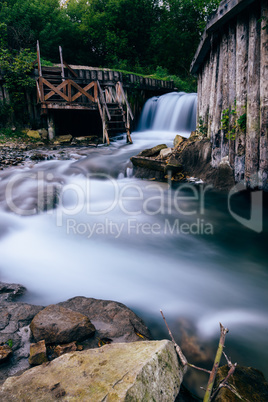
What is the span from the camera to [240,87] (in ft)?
15.5

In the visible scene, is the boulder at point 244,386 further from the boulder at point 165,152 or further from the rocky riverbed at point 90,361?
the boulder at point 165,152

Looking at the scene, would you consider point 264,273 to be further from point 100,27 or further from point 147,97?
point 100,27

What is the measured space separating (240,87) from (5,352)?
503 cm

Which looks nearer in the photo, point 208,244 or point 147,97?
point 208,244

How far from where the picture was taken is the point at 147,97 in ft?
50.0

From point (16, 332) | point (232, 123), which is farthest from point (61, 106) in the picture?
point (16, 332)

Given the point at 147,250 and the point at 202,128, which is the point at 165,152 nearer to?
the point at 202,128

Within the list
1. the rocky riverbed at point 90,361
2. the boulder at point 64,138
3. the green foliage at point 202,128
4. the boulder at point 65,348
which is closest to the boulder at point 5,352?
the rocky riverbed at point 90,361

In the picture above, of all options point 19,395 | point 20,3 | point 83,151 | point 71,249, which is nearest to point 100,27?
point 20,3

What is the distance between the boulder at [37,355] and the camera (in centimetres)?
180

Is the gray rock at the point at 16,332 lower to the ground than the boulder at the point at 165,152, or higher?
lower

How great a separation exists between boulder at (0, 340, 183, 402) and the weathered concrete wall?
12.4 ft

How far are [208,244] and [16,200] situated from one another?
3.67 m

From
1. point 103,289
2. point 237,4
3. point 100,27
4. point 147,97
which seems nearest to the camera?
point 103,289
